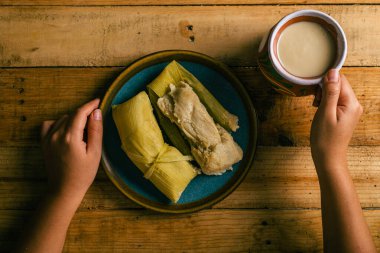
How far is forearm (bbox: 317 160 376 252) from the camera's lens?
0.96 meters

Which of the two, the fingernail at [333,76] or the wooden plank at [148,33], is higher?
the fingernail at [333,76]

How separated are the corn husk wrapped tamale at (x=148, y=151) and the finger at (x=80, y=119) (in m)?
0.07

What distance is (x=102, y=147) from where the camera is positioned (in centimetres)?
105

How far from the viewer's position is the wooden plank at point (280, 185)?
3.57 ft

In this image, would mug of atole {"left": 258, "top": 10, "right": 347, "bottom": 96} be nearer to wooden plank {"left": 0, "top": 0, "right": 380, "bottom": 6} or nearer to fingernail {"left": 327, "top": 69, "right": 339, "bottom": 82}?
Answer: fingernail {"left": 327, "top": 69, "right": 339, "bottom": 82}

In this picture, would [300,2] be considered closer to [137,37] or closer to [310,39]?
[310,39]

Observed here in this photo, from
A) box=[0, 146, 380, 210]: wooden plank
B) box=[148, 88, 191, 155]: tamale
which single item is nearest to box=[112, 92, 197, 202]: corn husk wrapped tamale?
box=[148, 88, 191, 155]: tamale

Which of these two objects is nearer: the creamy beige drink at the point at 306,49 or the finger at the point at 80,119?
the creamy beige drink at the point at 306,49

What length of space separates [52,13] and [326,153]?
2.76 feet

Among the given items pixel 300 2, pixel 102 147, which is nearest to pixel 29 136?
pixel 102 147

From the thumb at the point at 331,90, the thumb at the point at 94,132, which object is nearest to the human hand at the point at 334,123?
the thumb at the point at 331,90

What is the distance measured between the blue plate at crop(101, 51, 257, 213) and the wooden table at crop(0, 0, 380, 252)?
0.06 m

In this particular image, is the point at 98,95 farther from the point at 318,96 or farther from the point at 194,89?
the point at 318,96

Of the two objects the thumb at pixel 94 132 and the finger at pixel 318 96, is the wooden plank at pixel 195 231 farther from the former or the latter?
the finger at pixel 318 96
